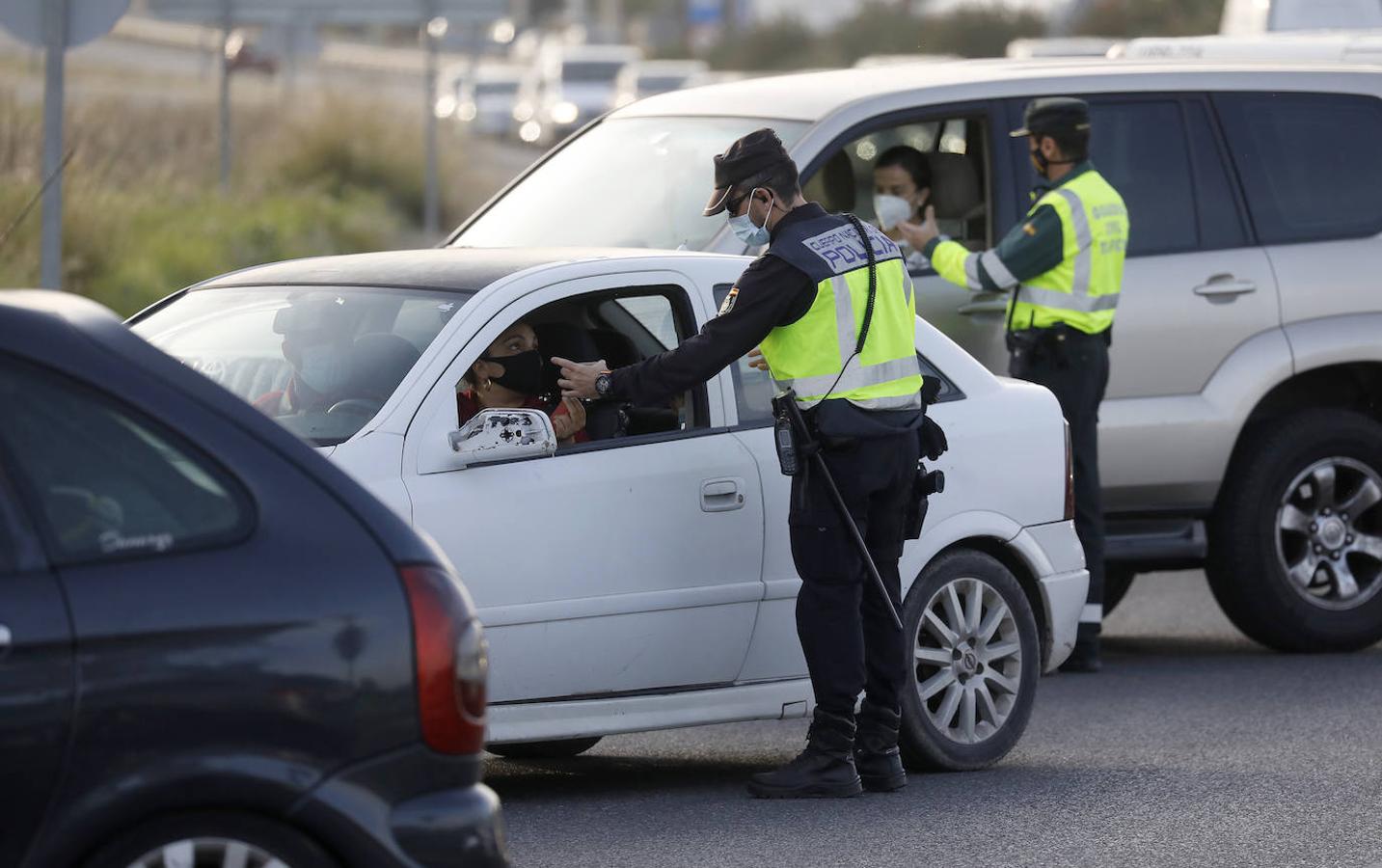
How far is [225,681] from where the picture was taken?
13.3 feet

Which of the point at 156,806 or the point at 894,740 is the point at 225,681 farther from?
the point at 894,740

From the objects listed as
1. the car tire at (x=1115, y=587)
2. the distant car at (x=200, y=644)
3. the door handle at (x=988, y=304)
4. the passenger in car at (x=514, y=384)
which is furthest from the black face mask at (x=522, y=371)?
the car tire at (x=1115, y=587)

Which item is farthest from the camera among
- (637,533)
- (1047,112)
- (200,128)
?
(200,128)

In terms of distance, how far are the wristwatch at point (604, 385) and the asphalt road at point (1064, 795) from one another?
1.12 m

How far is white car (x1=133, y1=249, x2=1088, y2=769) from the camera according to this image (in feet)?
20.7

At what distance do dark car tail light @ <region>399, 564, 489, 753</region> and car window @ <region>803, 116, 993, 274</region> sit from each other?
5.10 metres

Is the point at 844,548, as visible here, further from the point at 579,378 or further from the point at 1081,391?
the point at 1081,391

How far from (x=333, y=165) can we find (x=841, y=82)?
22010 millimetres

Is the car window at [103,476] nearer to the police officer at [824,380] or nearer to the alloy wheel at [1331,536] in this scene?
the police officer at [824,380]

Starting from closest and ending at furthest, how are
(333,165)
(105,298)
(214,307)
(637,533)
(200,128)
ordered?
(637,533), (214,307), (105,298), (333,165), (200,128)

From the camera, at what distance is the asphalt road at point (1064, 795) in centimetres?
627

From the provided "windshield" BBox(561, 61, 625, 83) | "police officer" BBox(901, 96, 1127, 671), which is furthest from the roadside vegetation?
"windshield" BBox(561, 61, 625, 83)

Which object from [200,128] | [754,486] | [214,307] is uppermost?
[214,307]

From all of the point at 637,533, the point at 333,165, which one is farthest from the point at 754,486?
the point at 333,165
